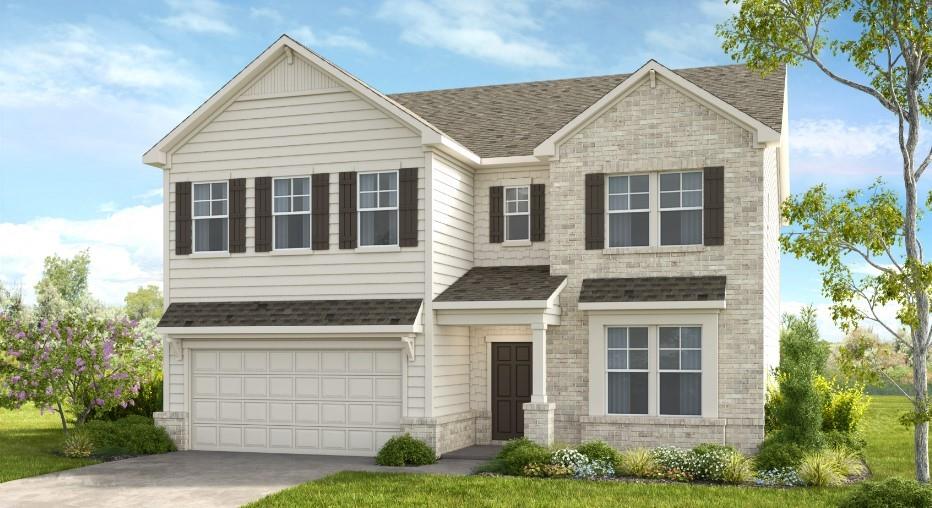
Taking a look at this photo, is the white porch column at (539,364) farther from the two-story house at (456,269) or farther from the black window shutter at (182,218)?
the black window shutter at (182,218)

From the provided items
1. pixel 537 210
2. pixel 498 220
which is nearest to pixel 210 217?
pixel 498 220

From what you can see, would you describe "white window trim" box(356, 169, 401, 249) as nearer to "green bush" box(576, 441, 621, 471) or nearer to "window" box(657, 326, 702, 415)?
"green bush" box(576, 441, 621, 471)

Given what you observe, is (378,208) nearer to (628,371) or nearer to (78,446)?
(628,371)

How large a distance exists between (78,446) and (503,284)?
354 inches

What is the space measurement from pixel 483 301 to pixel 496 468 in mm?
3357

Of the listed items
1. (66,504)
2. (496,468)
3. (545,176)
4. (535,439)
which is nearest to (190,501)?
(66,504)

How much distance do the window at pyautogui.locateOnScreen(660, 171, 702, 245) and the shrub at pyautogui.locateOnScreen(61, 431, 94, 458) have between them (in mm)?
12027

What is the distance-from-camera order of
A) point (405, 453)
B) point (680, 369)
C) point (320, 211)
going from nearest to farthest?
point (405, 453) < point (680, 369) < point (320, 211)

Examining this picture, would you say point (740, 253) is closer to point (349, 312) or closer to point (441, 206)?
point (441, 206)

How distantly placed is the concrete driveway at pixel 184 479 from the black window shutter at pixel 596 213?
4.92 metres

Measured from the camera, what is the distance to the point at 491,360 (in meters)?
→ 21.5

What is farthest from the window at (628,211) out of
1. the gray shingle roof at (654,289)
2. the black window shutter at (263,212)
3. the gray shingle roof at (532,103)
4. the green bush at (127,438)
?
the green bush at (127,438)

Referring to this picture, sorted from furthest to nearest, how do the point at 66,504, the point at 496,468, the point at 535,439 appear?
the point at 535,439 → the point at 496,468 → the point at 66,504

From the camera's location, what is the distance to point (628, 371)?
19453mm
